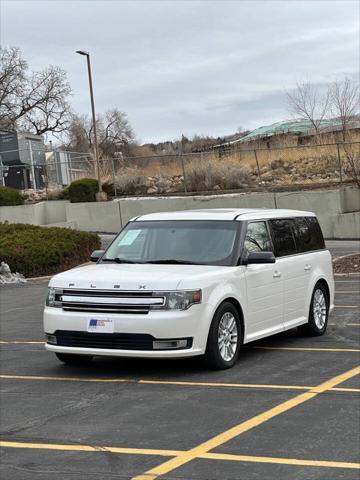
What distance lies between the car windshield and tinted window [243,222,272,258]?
7.5 inches

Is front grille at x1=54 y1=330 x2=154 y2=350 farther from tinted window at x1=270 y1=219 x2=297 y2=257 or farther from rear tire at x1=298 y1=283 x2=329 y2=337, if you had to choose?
rear tire at x1=298 y1=283 x2=329 y2=337

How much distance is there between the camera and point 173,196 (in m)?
34.4

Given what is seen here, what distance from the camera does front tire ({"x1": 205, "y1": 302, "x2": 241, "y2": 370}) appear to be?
7516 millimetres

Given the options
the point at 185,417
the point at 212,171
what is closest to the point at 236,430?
the point at 185,417

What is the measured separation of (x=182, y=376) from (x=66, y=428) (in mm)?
2001

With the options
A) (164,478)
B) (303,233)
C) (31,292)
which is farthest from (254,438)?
(31,292)

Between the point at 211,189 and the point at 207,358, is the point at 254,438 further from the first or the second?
the point at 211,189

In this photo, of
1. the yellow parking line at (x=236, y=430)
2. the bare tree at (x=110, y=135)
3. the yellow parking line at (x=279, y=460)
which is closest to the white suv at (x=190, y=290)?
the yellow parking line at (x=236, y=430)

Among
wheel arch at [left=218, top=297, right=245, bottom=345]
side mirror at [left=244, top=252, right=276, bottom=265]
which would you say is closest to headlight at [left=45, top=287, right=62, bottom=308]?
wheel arch at [left=218, top=297, right=245, bottom=345]

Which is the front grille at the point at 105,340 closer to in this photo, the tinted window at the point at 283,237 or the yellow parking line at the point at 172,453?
the yellow parking line at the point at 172,453

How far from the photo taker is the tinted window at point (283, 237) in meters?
9.26

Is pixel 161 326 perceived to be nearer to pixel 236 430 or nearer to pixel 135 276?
pixel 135 276

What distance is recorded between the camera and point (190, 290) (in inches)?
288

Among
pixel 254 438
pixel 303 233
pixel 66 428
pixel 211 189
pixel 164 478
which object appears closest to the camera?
pixel 164 478
